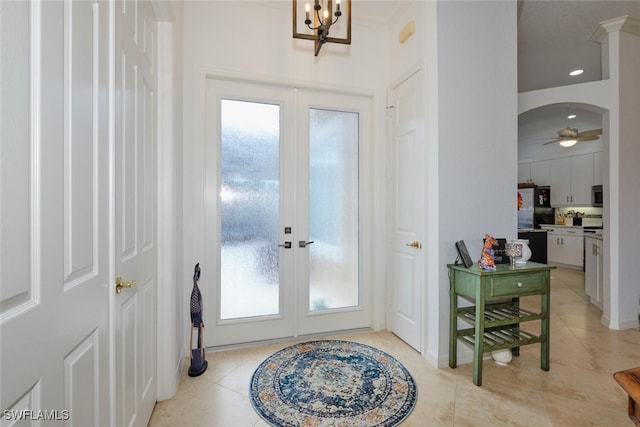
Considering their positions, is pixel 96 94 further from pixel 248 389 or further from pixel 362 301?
pixel 362 301

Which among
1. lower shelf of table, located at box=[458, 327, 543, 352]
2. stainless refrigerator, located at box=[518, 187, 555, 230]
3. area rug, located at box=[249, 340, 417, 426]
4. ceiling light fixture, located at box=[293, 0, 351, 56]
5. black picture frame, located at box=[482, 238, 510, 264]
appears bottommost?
area rug, located at box=[249, 340, 417, 426]

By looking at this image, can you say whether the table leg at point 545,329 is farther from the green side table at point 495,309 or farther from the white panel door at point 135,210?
the white panel door at point 135,210

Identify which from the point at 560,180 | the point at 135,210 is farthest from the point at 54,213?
the point at 560,180

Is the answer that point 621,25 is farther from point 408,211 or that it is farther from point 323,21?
point 323,21

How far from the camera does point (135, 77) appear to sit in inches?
58.8

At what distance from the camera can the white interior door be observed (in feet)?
8.56

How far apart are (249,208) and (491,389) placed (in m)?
2.30

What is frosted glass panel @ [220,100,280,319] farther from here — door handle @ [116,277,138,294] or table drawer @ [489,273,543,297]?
table drawer @ [489,273,543,297]

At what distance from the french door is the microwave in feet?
20.1

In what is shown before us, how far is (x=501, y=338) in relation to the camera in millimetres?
2301

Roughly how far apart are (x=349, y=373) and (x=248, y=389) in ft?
2.40

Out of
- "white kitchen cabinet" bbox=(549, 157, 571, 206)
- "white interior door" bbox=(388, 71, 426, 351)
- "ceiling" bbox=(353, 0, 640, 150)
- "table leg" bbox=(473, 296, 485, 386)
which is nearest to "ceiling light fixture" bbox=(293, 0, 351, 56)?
"white interior door" bbox=(388, 71, 426, 351)

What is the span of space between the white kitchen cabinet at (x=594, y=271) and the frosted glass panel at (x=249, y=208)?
12.4ft

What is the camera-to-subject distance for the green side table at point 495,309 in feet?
6.94
